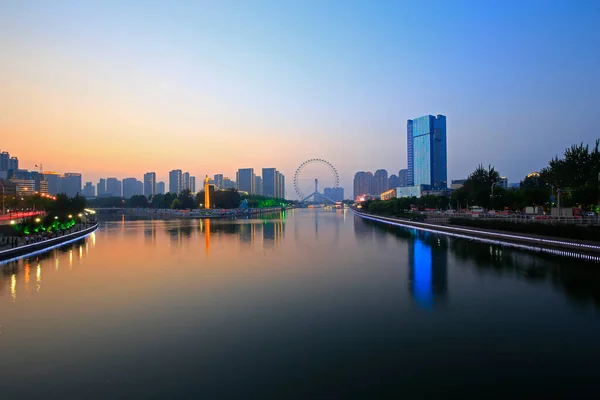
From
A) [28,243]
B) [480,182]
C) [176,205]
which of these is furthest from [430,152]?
[28,243]

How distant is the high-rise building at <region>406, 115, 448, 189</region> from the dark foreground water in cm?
11418

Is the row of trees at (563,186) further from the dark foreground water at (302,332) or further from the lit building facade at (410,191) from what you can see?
the lit building facade at (410,191)

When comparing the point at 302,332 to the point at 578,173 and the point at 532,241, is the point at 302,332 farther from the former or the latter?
the point at 578,173

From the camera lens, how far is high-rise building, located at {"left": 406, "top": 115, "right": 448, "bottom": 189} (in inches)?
4961

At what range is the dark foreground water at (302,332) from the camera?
6.02 m

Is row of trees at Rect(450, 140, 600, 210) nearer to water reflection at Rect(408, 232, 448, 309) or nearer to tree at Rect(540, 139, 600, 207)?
tree at Rect(540, 139, 600, 207)

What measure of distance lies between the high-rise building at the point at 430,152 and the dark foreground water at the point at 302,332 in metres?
114

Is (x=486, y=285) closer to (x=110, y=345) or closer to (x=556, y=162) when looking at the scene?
(x=110, y=345)

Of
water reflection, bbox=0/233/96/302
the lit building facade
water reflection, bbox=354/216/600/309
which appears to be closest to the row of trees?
water reflection, bbox=354/216/600/309

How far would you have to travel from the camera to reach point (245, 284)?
43.2 feet

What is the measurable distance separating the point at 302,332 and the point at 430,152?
12519cm

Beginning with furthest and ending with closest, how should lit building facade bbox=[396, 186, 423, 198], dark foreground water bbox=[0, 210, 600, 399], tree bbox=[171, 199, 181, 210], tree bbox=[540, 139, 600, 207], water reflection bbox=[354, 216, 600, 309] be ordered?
lit building facade bbox=[396, 186, 423, 198]
tree bbox=[171, 199, 181, 210]
tree bbox=[540, 139, 600, 207]
water reflection bbox=[354, 216, 600, 309]
dark foreground water bbox=[0, 210, 600, 399]

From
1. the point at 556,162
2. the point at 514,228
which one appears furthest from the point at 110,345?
the point at 556,162

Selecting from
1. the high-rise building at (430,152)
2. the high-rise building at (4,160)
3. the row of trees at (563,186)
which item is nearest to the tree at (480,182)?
the row of trees at (563,186)
